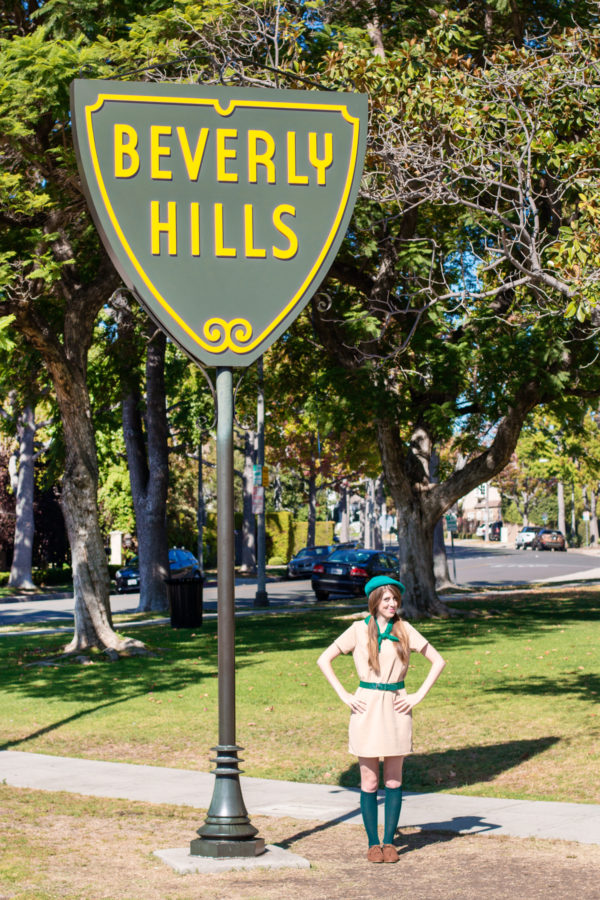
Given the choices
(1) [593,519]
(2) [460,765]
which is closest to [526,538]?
(1) [593,519]

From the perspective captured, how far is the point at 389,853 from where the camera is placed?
6777mm

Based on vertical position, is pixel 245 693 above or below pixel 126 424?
below

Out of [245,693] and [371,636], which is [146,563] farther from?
[371,636]

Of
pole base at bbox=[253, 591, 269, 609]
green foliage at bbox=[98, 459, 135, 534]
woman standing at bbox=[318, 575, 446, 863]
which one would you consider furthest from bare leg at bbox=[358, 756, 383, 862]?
green foliage at bbox=[98, 459, 135, 534]

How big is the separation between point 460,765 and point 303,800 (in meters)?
1.72

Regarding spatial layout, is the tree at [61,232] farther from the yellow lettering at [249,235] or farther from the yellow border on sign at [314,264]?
the yellow lettering at [249,235]

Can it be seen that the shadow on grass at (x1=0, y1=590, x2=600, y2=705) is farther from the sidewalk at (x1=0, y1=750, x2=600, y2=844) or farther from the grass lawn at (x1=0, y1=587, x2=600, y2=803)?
the sidewalk at (x1=0, y1=750, x2=600, y2=844)

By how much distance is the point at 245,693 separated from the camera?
1446 centimetres

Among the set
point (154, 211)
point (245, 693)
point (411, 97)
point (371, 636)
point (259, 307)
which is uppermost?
point (411, 97)

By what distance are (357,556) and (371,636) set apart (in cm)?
2892

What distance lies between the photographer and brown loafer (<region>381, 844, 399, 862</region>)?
6777 mm

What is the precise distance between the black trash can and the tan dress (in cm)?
1680

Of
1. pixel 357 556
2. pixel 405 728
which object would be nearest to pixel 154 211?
pixel 405 728

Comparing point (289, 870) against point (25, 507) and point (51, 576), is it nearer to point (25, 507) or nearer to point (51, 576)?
point (25, 507)
